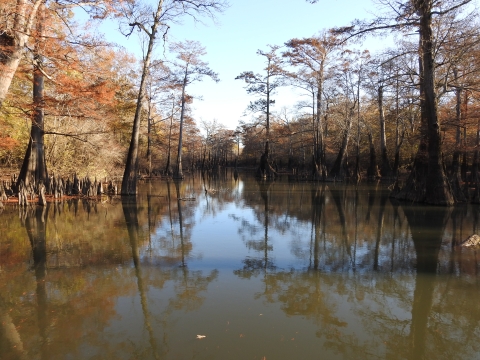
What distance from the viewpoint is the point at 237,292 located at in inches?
164

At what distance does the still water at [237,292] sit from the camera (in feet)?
9.86

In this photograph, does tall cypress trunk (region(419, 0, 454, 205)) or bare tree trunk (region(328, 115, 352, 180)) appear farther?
bare tree trunk (region(328, 115, 352, 180))

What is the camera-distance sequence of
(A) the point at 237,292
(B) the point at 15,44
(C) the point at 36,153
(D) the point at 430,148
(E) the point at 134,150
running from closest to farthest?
(A) the point at 237,292, (B) the point at 15,44, (D) the point at 430,148, (C) the point at 36,153, (E) the point at 134,150

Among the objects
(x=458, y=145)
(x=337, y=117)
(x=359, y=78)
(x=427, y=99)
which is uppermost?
(x=359, y=78)

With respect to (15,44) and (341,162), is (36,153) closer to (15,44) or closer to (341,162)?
(15,44)

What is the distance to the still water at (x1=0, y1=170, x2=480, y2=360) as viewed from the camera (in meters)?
3.00

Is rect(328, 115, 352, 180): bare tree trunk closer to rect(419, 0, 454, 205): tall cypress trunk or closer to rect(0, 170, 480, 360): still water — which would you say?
rect(419, 0, 454, 205): tall cypress trunk

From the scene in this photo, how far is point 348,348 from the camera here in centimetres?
300

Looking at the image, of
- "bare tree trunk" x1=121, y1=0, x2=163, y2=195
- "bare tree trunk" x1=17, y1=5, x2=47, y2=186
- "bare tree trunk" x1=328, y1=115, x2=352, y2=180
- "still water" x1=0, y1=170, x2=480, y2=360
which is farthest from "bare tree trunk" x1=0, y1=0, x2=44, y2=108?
"bare tree trunk" x1=328, y1=115, x2=352, y2=180

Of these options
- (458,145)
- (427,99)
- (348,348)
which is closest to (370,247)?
(348,348)

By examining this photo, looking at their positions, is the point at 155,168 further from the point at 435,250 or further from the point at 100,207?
the point at 435,250

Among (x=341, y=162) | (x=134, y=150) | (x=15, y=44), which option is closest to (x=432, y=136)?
(x=134, y=150)

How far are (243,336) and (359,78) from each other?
2664cm

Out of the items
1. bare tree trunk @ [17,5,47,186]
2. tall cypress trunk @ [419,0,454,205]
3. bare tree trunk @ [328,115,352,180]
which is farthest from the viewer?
bare tree trunk @ [328,115,352,180]
